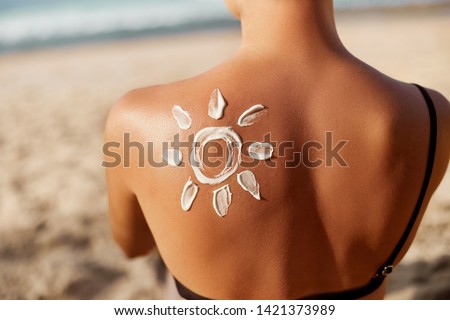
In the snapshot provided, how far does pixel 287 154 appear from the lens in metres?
1.09

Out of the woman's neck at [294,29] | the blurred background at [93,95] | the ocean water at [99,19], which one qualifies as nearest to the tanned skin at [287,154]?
the woman's neck at [294,29]

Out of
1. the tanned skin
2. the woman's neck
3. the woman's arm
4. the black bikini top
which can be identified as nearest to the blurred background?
the woman's arm

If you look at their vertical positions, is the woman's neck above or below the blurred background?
above

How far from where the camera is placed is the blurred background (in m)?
2.48

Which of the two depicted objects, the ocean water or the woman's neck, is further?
the ocean water

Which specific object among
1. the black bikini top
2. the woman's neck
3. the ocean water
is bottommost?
the ocean water

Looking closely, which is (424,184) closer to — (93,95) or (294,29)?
(294,29)

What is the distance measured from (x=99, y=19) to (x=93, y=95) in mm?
6453

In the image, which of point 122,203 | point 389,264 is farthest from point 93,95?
point 389,264

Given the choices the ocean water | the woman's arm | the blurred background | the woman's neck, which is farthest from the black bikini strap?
Answer: the ocean water

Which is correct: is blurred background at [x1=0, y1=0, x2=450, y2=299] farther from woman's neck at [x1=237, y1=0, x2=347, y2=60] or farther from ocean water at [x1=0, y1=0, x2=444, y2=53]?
woman's neck at [x1=237, y1=0, x2=347, y2=60]

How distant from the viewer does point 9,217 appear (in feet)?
9.81

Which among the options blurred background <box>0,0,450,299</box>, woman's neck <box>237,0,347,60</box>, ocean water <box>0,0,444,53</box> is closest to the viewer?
woman's neck <box>237,0,347,60</box>

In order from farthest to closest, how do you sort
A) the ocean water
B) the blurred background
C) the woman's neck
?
the ocean water
the blurred background
the woman's neck
